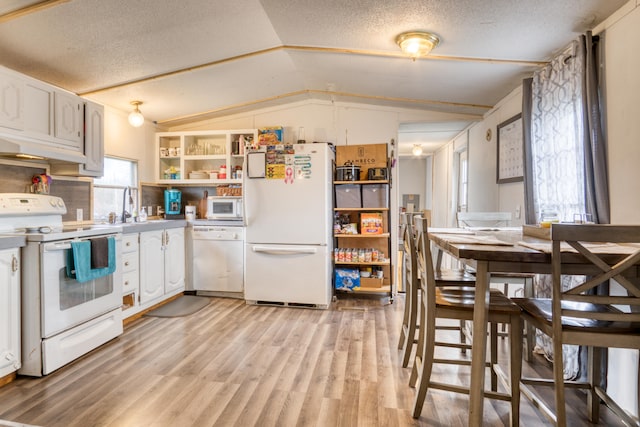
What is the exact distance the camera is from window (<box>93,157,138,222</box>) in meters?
3.70

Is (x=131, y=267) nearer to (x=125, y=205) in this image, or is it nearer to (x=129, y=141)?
(x=125, y=205)

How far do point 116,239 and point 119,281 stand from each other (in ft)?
1.18

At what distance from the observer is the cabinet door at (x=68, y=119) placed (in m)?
2.74

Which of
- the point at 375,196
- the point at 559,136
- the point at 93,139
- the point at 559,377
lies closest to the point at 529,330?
the point at 559,377

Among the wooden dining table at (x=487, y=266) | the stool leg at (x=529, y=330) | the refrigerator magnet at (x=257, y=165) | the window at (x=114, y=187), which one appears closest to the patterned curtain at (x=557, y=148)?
the stool leg at (x=529, y=330)

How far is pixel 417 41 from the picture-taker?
2395 millimetres

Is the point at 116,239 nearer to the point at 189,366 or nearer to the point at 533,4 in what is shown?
the point at 189,366

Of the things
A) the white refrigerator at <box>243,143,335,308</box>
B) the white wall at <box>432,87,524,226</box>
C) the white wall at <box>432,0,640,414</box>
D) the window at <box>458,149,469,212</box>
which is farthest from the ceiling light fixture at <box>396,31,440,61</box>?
the window at <box>458,149,469,212</box>

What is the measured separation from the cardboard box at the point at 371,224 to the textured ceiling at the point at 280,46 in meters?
1.41

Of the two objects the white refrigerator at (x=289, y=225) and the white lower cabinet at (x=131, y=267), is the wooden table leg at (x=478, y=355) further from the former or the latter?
the white lower cabinet at (x=131, y=267)

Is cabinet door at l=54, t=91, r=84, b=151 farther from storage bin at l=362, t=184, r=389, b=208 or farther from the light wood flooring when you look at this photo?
storage bin at l=362, t=184, r=389, b=208

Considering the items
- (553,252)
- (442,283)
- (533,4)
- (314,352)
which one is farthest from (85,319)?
(533,4)

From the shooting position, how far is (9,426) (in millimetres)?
1699

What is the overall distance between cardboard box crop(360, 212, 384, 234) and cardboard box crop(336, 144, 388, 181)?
1.62 ft
